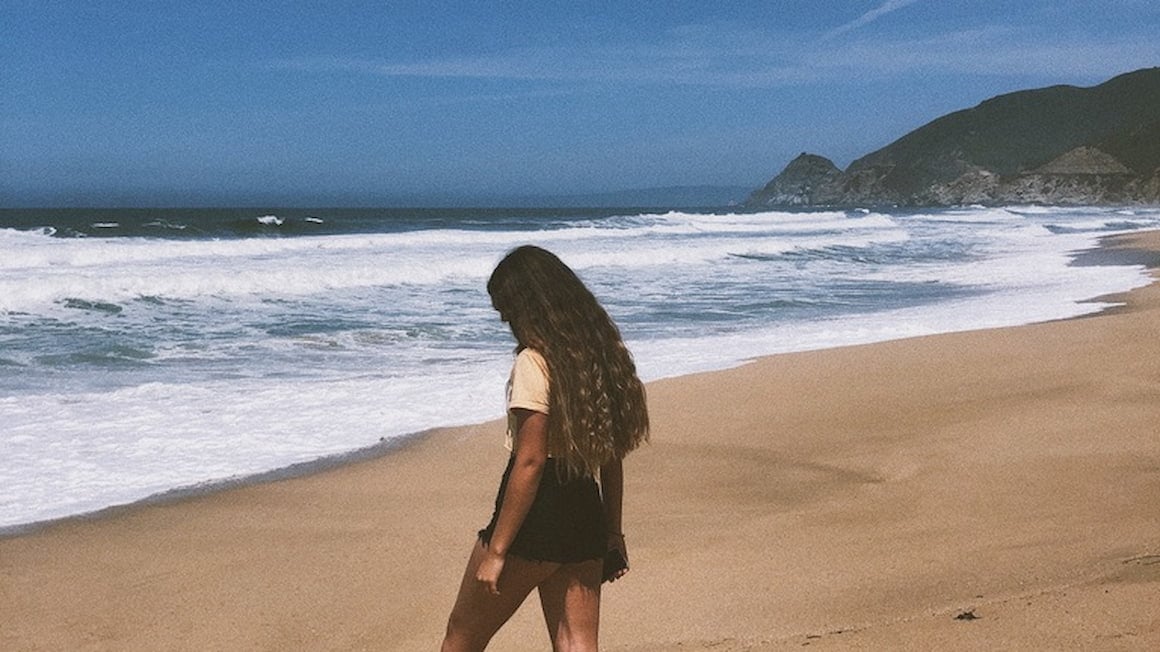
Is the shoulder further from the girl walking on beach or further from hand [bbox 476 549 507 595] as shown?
hand [bbox 476 549 507 595]

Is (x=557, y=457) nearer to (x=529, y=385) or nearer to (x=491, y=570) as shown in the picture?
(x=529, y=385)

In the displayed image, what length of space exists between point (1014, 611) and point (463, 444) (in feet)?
13.4

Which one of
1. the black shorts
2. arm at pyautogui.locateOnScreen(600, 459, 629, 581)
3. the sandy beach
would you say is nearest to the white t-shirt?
the black shorts

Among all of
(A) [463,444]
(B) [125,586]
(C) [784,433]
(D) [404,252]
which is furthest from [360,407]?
(D) [404,252]

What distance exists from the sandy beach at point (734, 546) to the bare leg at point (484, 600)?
3.54ft

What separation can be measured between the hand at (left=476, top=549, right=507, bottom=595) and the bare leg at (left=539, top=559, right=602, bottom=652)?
158 mm

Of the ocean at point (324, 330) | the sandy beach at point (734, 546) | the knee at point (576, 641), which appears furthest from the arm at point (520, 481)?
the ocean at point (324, 330)

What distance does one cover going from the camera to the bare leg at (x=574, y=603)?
2805 mm

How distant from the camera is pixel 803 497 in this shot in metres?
5.64

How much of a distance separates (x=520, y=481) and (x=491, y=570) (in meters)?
0.26

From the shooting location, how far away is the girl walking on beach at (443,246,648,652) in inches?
102

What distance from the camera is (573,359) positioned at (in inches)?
103

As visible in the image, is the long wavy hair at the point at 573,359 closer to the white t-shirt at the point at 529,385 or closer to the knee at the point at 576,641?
the white t-shirt at the point at 529,385

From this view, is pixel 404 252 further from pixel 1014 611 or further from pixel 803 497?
Result: pixel 1014 611
